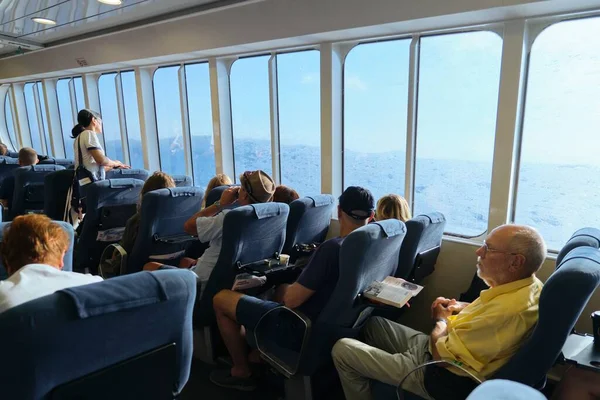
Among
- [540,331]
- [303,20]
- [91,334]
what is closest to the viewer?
[91,334]

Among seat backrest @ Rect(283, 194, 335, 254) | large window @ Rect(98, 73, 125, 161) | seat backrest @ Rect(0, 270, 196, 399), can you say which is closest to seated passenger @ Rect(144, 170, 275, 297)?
seat backrest @ Rect(283, 194, 335, 254)

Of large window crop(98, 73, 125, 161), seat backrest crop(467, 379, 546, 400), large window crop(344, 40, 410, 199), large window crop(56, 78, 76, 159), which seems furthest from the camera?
large window crop(56, 78, 76, 159)

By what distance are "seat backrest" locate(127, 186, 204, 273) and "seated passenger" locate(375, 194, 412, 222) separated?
1311 mm

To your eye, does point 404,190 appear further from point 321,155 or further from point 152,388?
point 152,388

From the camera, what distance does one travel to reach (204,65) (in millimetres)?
5238

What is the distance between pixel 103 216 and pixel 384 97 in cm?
253

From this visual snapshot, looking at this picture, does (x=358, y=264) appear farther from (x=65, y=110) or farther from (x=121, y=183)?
(x=65, y=110)

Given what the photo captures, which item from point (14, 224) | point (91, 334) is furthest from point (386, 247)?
point (14, 224)

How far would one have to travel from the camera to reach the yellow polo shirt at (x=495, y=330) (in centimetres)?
149

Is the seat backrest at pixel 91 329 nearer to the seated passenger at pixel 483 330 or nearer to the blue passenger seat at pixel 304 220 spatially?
the seated passenger at pixel 483 330

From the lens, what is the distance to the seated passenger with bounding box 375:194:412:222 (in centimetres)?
255

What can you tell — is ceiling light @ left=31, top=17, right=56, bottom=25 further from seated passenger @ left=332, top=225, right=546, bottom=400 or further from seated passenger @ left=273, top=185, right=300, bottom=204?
seated passenger @ left=332, top=225, right=546, bottom=400

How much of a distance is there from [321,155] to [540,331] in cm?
277

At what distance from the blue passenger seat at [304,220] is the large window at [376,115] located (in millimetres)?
905
